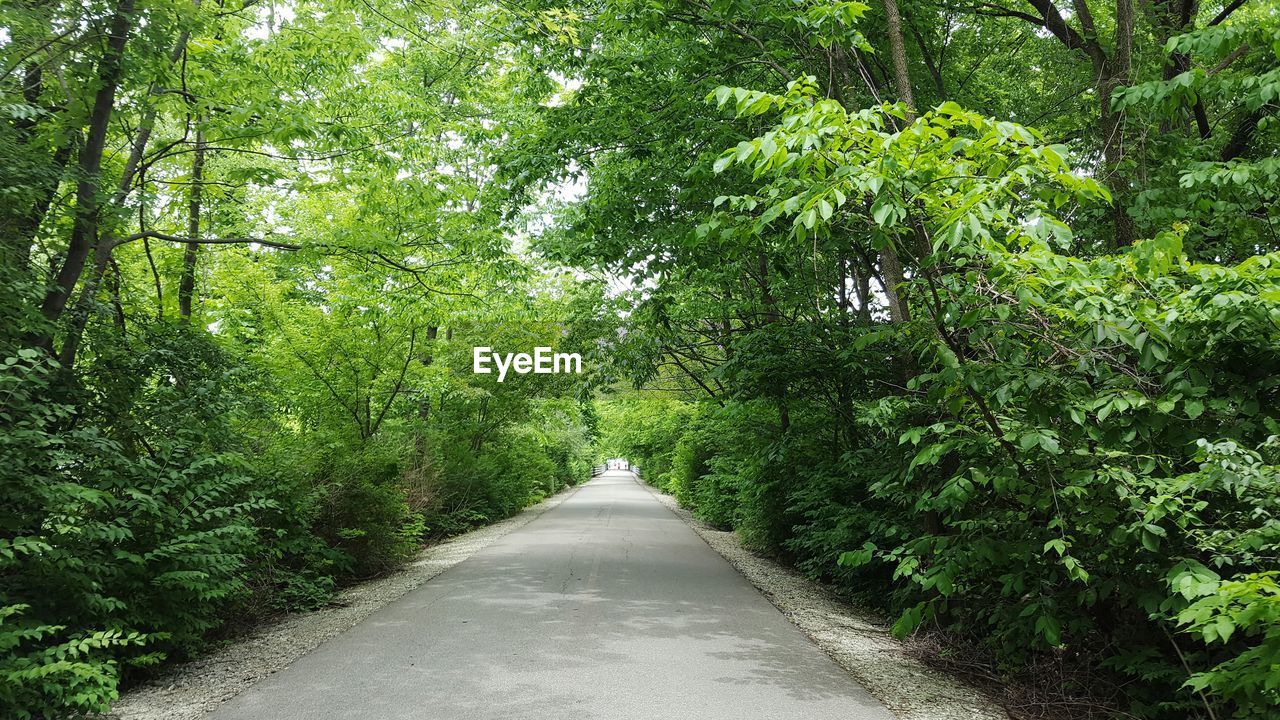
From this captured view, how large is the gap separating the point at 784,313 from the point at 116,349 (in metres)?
10.0

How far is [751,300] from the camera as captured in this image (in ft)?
43.7

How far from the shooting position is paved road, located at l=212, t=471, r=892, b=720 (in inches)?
183

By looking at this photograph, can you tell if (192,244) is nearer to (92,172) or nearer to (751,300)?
(92,172)

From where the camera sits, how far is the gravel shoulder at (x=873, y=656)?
15.9 ft

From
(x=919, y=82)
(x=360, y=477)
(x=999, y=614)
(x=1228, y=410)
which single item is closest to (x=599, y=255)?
(x=360, y=477)

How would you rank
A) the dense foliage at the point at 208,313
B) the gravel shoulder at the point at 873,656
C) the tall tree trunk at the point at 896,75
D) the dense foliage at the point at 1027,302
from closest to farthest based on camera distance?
the dense foliage at the point at 1027,302 → the dense foliage at the point at 208,313 → the gravel shoulder at the point at 873,656 → the tall tree trunk at the point at 896,75

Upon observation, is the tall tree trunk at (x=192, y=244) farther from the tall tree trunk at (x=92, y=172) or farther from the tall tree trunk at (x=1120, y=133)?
the tall tree trunk at (x=1120, y=133)

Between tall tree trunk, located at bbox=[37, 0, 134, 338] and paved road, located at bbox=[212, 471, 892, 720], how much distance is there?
3194mm

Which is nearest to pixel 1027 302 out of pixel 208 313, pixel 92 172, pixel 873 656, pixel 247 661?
pixel 873 656

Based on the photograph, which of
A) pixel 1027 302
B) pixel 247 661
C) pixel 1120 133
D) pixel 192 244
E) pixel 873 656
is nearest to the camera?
pixel 1027 302

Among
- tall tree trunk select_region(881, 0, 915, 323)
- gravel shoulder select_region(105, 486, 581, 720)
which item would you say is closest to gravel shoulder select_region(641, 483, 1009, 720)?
tall tree trunk select_region(881, 0, 915, 323)

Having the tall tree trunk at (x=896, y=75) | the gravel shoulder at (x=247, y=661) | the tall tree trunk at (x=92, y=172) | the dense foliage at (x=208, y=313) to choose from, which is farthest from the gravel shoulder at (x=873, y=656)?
the tall tree trunk at (x=92, y=172)

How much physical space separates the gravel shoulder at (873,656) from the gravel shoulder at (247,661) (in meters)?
4.79

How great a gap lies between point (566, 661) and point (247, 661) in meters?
2.68
